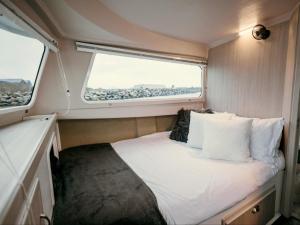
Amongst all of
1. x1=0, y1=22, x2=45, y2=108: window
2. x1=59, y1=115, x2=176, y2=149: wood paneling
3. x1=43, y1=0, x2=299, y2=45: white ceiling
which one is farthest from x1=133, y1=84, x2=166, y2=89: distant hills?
x1=0, y1=22, x2=45, y2=108: window

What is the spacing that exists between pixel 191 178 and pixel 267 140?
0.94 metres

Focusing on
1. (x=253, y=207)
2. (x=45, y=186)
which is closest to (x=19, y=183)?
(x=45, y=186)

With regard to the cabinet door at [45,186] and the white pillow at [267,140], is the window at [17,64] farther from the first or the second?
the white pillow at [267,140]

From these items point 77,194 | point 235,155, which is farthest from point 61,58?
point 235,155

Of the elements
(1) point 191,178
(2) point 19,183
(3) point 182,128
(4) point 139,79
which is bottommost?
(1) point 191,178

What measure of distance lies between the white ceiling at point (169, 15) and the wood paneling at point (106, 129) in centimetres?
109

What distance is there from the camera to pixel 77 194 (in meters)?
1.17

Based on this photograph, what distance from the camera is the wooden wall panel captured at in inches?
71.1

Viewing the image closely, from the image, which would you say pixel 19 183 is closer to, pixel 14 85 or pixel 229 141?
pixel 14 85

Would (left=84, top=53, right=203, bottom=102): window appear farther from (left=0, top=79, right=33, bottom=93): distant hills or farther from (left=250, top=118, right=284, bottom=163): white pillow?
(left=250, top=118, right=284, bottom=163): white pillow

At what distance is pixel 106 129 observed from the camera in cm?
240

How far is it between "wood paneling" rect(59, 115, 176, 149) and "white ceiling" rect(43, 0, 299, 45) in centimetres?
109

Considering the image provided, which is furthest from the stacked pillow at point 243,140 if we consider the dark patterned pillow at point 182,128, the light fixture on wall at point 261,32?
the light fixture on wall at point 261,32

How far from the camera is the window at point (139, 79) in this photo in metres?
2.19
